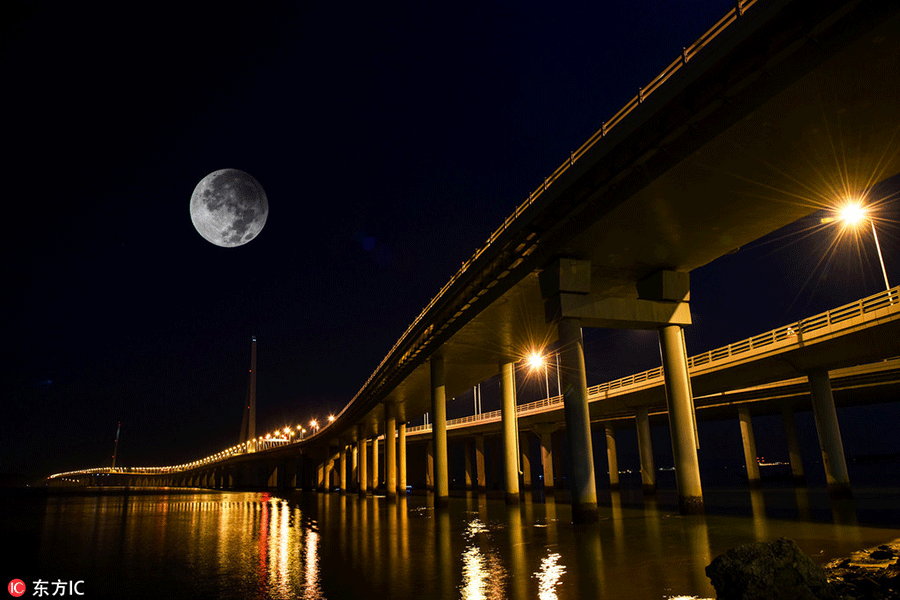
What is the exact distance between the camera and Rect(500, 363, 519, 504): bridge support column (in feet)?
127

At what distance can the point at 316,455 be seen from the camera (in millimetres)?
122812

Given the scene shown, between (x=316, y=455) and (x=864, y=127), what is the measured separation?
4775 inches

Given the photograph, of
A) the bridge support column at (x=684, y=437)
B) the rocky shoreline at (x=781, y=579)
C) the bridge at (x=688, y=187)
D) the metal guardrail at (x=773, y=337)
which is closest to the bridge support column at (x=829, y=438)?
the bridge at (x=688, y=187)

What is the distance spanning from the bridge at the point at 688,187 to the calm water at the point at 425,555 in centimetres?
509

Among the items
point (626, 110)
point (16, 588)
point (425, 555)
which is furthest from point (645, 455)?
point (16, 588)

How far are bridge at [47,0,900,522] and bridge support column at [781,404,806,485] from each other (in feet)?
75.9

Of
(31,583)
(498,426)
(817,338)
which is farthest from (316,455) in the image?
(31,583)

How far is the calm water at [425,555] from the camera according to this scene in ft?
32.3

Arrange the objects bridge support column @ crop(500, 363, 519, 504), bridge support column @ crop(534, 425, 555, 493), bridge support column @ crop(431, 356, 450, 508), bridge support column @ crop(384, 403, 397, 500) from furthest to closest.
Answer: bridge support column @ crop(534, 425, 555, 493) < bridge support column @ crop(384, 403, 397, 500) < bridge support column @ crop(431, 356, 450, 508) < bridge support column @ crop(500, 363, 519, 504)

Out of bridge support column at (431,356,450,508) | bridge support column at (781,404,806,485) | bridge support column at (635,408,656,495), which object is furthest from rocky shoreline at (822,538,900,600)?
bridge support column at (781,404,806,485)

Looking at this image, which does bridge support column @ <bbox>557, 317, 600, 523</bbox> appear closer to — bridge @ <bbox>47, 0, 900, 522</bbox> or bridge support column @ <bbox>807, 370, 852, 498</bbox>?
bridge @ <bbox>47, 0, 900, 522</bbox>

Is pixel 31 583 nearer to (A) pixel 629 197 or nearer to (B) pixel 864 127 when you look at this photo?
(A) pixel 629 197

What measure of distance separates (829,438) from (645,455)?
16.8 m

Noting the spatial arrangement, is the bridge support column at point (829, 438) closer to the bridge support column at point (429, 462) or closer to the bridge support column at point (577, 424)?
the bridge support column at point (577, 424)
